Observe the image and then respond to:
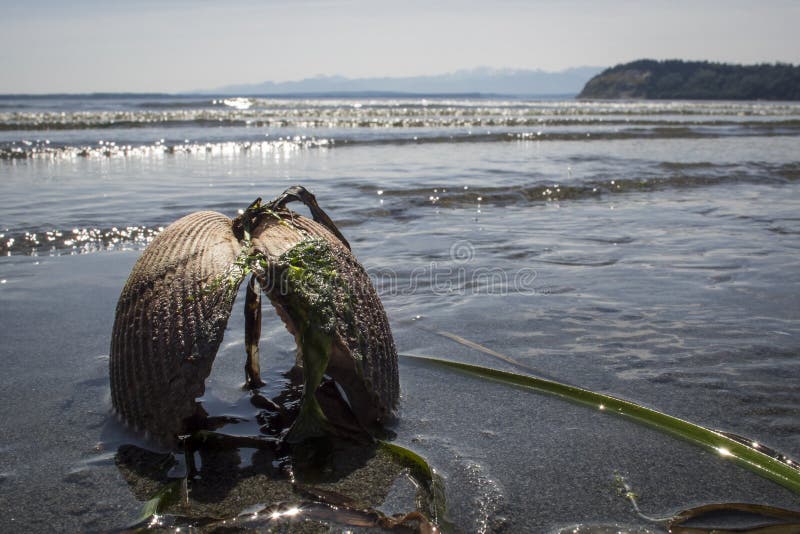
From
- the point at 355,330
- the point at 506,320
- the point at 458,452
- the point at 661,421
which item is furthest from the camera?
the point at 506,320

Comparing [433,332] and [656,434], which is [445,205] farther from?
[656,434]

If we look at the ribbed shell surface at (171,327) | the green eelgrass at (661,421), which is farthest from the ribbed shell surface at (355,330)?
the green eelgrass at (661,421)

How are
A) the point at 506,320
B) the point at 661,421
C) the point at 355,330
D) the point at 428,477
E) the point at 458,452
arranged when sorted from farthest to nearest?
1. the point at 506,320
2. the point at 661,421
3. the point at 458,452
4. the point at 355,330
5. the point at 428,477

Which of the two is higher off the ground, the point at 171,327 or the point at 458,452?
the point at 171,327

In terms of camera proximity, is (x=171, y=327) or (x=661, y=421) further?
(x=661, y=421)

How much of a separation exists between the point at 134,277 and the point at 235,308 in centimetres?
193

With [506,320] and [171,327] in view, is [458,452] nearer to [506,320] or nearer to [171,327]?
[171,327]

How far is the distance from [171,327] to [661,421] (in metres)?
2.01

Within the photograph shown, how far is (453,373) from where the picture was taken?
11.5 ft

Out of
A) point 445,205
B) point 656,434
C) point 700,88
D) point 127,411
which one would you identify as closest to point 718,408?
point 656,434

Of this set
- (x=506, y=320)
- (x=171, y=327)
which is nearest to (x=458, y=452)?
(x=171, y=327)

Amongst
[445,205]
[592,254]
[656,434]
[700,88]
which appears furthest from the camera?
[700,88]

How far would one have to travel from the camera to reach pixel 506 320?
4406 mm

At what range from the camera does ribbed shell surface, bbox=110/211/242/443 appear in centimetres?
243
